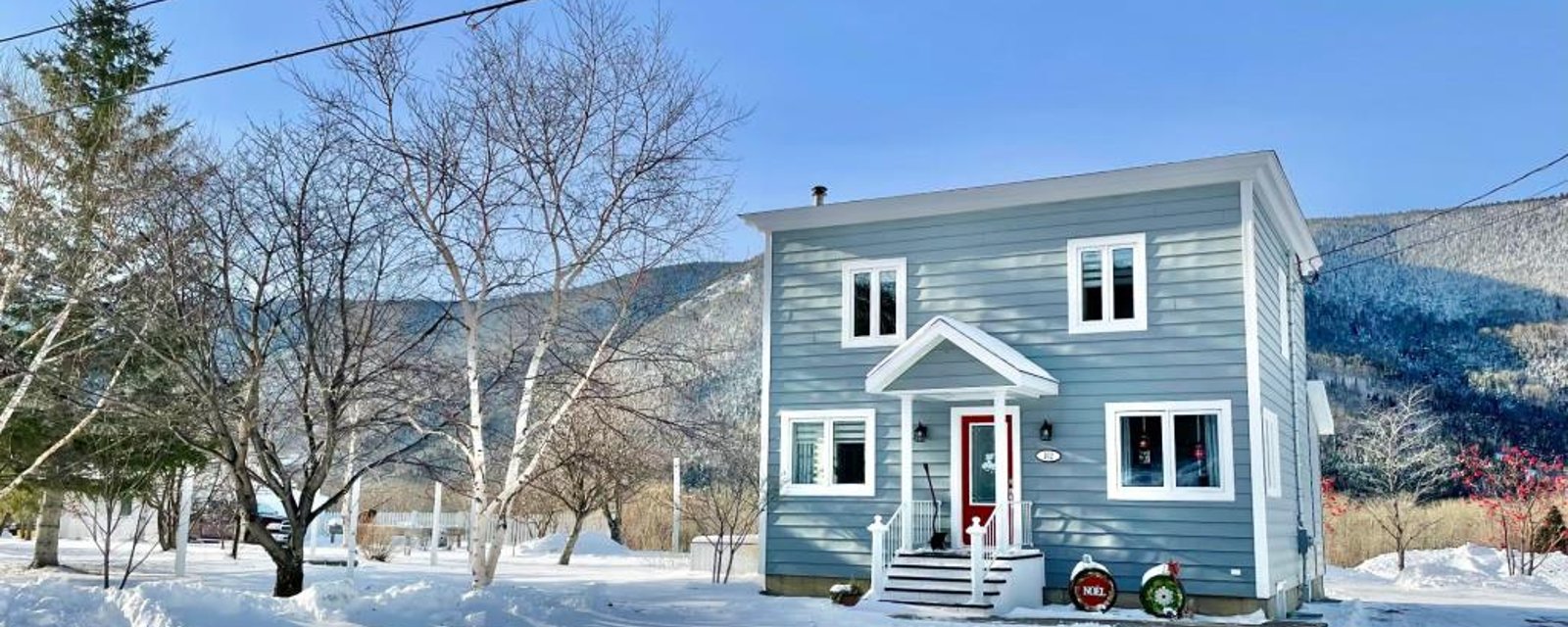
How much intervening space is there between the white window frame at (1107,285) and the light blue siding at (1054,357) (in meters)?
0.07

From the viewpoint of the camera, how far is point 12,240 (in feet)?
39.9

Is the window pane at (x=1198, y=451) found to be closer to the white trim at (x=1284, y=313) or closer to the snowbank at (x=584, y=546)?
the white trim at (x=1284, y=313)

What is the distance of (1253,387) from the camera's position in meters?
12.3

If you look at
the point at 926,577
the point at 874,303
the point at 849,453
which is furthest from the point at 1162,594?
the point at 874,303

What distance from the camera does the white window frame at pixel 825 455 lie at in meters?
→ 14.2

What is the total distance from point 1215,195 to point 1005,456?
12.2 ft

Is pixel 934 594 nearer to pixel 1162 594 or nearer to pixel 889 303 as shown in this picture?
pixel 1162 594

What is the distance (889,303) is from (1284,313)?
5.10 m

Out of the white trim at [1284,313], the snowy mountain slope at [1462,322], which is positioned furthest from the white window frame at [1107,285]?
the snowy mountain slope at [1462,322]

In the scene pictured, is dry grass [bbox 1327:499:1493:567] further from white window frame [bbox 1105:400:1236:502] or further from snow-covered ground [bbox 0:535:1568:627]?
white window frame [bbox 1105:400:1236:502]

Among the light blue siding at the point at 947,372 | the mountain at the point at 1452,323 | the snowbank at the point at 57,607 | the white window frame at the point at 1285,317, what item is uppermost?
the mountain at the point at 1452,323

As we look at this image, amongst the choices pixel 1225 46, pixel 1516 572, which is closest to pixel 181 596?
pixel 1225 46

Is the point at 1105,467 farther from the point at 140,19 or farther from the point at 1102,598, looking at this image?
the point at 140,19

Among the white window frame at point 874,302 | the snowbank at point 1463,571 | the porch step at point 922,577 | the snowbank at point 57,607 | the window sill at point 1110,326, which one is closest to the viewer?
the snowbank at point 57,607
